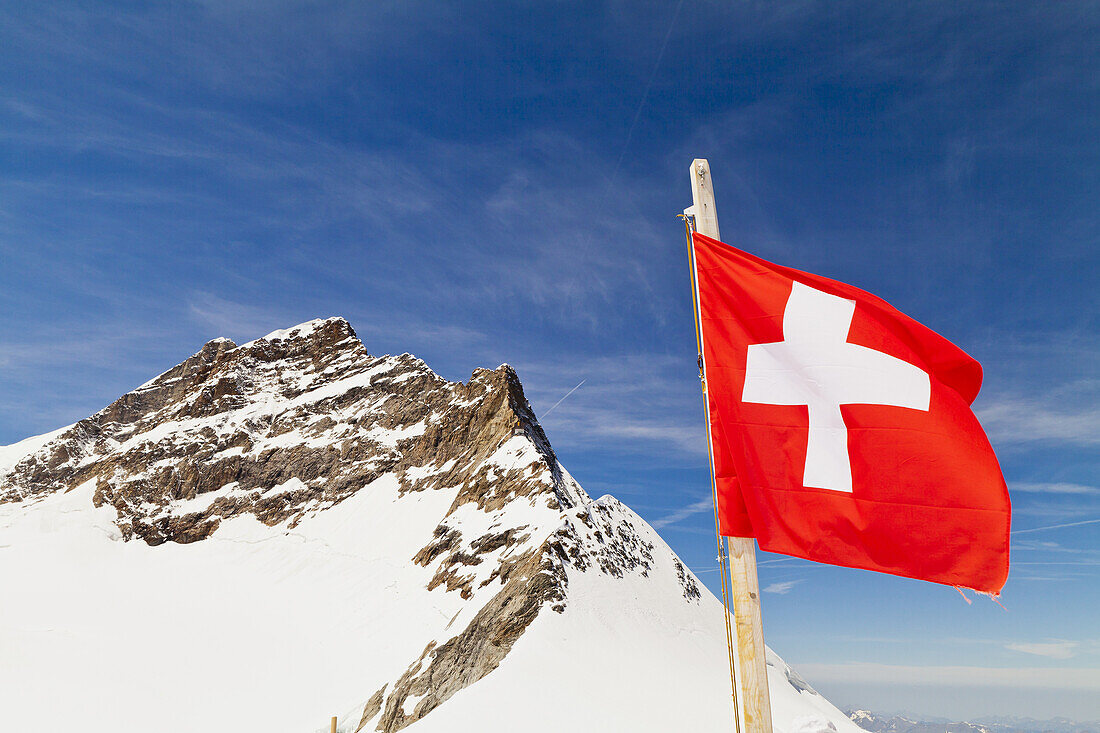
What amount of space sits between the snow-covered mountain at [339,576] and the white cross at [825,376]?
28.8 feet

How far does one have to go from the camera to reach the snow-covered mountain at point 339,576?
87.7 ft

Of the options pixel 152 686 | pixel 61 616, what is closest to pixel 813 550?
pixel 152 686

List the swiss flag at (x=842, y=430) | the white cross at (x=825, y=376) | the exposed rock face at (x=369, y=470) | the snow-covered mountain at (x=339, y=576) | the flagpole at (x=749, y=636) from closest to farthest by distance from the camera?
the flagpole at (x=749, y=636)
the swiss flag at (x=842, y=430)
the white cross at (x=825, y=376)
the snow-covered mountain at (x=339, y=576)
the exposed rock face at (x=369, y=470)

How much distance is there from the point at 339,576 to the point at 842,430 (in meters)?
57.5

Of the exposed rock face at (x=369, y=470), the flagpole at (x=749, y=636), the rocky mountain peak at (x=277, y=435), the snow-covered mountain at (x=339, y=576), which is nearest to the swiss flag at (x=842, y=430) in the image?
the flagpole at (x=749, y=636)

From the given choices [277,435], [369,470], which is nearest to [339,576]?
[369,470]

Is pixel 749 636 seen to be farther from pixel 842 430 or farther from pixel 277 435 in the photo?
pixel 277 435

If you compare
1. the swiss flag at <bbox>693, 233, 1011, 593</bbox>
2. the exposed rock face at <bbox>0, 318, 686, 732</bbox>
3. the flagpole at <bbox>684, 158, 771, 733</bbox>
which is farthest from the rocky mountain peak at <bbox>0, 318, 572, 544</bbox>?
the flagpole at <bbox>684, 158, 771, 733</bbox>

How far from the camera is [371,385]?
92.1 meters

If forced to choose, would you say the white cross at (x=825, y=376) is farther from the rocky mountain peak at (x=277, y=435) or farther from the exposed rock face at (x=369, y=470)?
the rocky mountain peak at (x=277, y=435)

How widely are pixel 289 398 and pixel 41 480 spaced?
42.5 metres

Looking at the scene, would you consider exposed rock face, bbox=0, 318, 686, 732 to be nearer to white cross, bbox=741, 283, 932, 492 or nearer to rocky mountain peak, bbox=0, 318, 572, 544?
rocky mountain peak, bbox=0, 318, 572, 544

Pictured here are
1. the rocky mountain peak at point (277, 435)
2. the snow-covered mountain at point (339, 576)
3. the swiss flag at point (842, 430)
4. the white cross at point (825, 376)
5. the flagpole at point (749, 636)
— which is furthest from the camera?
the rocky mountain peak at point (277, 435)

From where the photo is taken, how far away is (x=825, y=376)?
6145mm
